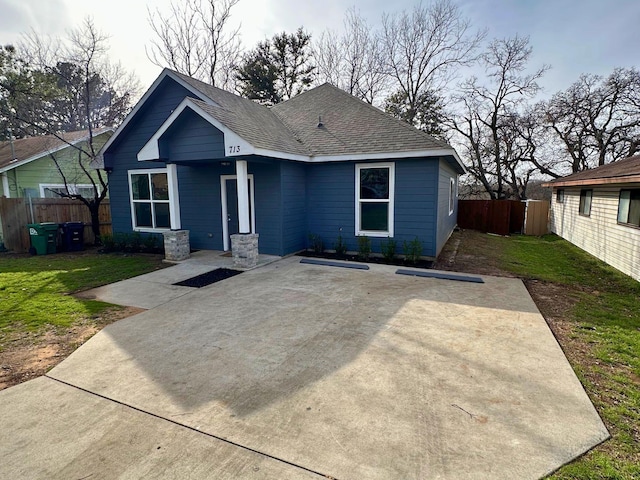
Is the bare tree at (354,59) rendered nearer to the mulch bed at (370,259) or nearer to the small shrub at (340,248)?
the small shrub at (340,248)

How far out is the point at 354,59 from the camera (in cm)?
2211

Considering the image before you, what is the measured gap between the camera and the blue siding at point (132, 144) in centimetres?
982

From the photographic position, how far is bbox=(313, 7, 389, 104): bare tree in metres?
21.7

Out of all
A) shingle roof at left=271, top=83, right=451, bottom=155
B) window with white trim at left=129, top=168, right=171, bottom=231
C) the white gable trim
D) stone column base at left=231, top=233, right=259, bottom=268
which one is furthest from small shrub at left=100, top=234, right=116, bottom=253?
shingle roof at left=271, top=83, right=451, bottom=155

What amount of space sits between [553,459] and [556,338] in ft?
7.98

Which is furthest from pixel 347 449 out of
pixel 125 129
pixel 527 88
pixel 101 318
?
pixel 527 88

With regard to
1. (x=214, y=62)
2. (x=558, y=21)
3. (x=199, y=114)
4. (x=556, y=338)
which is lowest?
(x=556, y=338)

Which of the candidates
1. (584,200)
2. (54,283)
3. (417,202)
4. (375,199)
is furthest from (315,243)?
(584,200)

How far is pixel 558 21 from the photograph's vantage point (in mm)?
11375

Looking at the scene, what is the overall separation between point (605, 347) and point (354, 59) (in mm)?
22458

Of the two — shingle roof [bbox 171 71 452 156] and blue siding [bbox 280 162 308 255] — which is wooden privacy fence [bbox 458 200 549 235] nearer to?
shingle roof [bbox 171 71 452 156]

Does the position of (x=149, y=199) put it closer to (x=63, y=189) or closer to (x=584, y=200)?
(x=63, y=189)

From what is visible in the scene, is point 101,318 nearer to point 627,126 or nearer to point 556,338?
point 556,338

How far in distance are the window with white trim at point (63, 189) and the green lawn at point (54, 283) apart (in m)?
4.55
